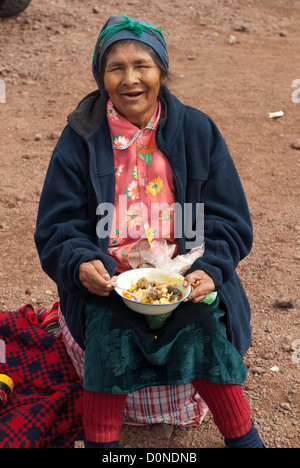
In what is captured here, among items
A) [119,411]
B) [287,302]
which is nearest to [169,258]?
[119,411]

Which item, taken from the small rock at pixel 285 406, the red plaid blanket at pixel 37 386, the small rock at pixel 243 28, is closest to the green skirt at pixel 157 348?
the red plaid blanket at pixel 37 386

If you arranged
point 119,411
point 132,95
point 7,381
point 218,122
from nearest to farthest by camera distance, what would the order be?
point 119,411 → point 132,95 → point 7,381 → point 218,122

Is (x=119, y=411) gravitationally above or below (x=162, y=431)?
above

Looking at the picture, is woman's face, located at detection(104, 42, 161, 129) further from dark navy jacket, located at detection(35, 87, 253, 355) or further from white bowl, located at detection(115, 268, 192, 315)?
white bowl, located at detection(115, 268, 192, 315)

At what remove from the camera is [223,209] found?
8.25ft

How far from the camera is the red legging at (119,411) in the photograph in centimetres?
230

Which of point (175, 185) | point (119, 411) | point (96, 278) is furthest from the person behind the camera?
point (175, 185)

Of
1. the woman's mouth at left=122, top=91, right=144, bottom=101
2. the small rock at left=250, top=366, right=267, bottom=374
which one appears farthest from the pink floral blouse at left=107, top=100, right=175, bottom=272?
the small rock at left=250, top=366, right=267, bottom=374

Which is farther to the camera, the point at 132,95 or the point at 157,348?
the point at 132,95

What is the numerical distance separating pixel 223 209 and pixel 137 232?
0.39m

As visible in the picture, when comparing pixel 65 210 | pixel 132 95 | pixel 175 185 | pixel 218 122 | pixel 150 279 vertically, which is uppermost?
pixel 132 95

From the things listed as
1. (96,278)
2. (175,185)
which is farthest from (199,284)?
(175,185)

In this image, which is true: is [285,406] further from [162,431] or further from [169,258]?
[169,258]

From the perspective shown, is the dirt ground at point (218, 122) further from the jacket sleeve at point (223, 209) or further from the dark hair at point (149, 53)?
the jacket sleeve at point (223, 209)
